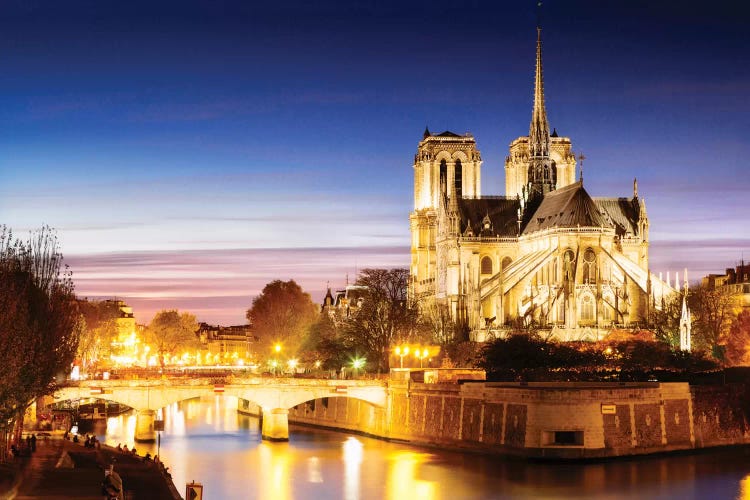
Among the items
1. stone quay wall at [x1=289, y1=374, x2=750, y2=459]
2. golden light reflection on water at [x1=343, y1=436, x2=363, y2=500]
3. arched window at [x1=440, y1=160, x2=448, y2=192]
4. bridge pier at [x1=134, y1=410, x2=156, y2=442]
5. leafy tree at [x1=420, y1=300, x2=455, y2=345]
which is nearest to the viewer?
golden light reflection on water at [x1=343, y1=436, x2=363, y2=500]

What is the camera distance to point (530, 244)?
11356 centimetres

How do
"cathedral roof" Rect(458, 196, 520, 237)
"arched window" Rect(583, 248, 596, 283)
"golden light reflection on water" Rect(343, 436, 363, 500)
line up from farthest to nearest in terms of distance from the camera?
1. "cathedral roof" Rect(458, 196, 520, 237)
2. "arched window" Rect(583, 248, 596, 283)
3. "golden light reflection on water" Rect(343, 436, 363, 500)

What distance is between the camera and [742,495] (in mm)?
49312

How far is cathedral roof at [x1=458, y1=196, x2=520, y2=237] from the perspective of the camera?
119 metres

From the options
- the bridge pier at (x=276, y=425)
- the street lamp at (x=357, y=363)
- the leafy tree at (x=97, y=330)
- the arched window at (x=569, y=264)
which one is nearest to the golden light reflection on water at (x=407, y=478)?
the bridge pier at (x=276, y=425)

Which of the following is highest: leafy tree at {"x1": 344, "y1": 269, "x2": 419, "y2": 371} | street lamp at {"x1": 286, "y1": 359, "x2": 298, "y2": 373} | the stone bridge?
leafy tree at {"x1": 344, "y1": 269, "x2": 419, "y2": 371}

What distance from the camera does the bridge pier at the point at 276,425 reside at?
72.4 m

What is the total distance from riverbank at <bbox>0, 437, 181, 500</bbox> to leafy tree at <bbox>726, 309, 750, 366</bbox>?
47010mm

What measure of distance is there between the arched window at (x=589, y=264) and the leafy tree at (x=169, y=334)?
90.2m

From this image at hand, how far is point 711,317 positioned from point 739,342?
7.86m

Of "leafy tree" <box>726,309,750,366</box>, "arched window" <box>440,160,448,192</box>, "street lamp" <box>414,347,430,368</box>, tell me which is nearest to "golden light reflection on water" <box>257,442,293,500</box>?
"street lamp" <box>414,347,430,368</box>

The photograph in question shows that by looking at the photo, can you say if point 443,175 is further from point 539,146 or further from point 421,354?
point 421,354

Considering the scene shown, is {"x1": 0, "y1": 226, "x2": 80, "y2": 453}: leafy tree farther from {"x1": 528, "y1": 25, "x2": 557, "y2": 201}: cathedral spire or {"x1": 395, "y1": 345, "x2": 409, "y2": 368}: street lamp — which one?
{"x1": 528, "y1": 25, "x2": 557, "y2": 201}: cathedral spire

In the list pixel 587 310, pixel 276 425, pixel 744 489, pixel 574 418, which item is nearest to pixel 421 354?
pixel 587 310
